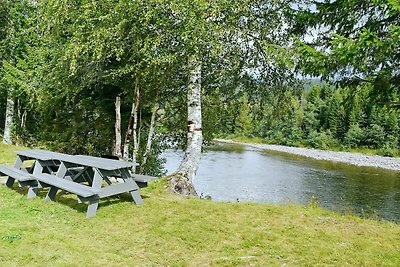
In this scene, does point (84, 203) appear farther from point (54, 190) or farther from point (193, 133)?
point (193, 133)

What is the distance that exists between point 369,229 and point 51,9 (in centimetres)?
888

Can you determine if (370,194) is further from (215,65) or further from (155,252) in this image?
(155,252)

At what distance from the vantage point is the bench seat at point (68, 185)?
6.16 metres

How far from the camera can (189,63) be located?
880 cm

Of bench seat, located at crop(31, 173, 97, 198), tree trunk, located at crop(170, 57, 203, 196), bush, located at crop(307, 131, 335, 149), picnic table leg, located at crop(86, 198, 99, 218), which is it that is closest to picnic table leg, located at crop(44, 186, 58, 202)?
bench seat, located at crop(31, 173, 97, 198)

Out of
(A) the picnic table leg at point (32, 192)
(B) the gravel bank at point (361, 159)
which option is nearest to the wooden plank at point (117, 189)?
(A) the picnic table leg at point (32, 192)

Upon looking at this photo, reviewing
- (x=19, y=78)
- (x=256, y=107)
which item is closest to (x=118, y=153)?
(x=256, y=107)

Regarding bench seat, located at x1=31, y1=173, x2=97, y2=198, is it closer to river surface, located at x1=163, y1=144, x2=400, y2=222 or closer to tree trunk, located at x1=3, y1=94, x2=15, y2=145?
river surface, located at x1=163, y1=144, x2=400, y2=222

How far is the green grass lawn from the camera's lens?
4.81 meters

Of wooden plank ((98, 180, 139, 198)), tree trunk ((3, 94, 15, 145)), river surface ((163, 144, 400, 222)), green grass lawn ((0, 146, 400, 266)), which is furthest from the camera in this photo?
river surface ((163, 144, 400, 222))

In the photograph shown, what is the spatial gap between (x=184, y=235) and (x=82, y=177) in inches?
143

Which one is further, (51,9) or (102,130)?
(102,130)

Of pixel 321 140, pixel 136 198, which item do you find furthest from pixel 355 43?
pixel 321 140

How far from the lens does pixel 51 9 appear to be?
9.68 meters
